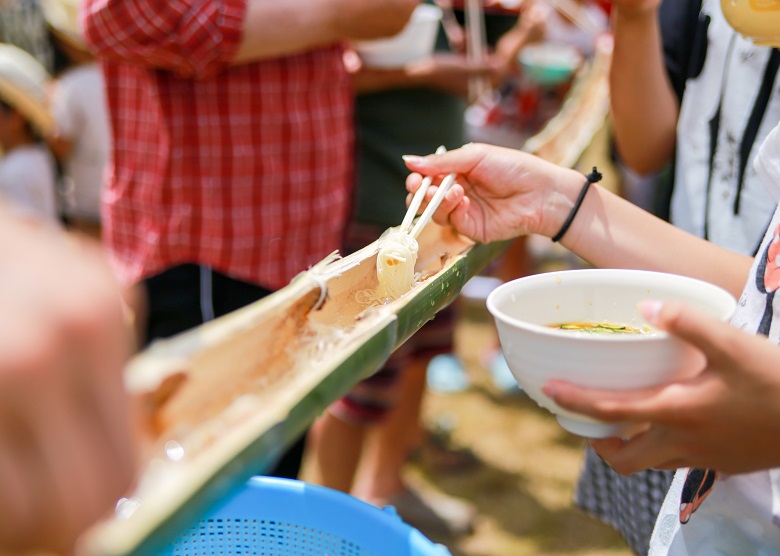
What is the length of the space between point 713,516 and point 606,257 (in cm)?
43

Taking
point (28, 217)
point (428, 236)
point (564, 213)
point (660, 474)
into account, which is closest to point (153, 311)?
point (428, 236)

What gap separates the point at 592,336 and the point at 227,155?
4.00ft

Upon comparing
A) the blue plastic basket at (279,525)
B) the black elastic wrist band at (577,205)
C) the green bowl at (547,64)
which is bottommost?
the blue plastic basket at (279,525)

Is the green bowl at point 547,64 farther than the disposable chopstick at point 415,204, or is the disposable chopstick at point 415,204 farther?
the green bowl at point 547,64

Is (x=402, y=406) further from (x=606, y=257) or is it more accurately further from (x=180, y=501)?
(x=180, y=501)

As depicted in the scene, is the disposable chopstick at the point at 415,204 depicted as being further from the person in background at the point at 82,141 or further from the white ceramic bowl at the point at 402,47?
the person in background at the point at 82,141

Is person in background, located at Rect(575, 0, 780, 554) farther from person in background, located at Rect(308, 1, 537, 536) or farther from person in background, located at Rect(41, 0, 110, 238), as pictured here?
person in background, located at Rect(41, 0, 110, 238)

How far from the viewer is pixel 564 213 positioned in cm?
128

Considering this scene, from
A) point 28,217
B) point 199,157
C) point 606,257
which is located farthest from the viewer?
point 199,157

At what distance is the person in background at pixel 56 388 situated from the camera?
509 mm

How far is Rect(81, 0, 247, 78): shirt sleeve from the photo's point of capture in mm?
1643

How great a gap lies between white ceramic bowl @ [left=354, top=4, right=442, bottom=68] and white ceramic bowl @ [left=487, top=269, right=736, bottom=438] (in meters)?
1.45

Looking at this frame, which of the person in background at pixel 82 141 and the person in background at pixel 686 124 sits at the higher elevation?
the person in background at pixel 686 124

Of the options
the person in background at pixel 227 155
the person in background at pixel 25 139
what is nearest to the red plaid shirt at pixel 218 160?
the person in background at pixel 227 155
